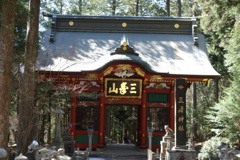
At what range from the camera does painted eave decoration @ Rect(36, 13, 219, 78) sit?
13438 mm

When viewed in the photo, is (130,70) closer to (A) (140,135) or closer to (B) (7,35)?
(A) (140,135)

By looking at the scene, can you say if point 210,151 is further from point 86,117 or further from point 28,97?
point 28,97

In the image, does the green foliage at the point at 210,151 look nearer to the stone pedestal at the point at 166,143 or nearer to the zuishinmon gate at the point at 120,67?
the stone pedestal at the point at 166,143

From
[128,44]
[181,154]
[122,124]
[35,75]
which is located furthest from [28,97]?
[122,124]

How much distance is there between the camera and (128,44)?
13422 millimetres

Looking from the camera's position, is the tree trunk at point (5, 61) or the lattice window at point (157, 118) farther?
the lattice window at point (157, 118)

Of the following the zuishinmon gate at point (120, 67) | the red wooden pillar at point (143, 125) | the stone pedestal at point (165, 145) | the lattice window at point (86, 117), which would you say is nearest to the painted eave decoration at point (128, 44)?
the zuishinmon gate at point (120, 67)

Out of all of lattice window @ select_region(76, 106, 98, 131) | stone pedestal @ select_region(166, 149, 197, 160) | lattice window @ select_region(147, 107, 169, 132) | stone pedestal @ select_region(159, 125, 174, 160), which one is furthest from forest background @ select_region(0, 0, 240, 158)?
stone pedestal @ select_region(166, 149, 197, 160)

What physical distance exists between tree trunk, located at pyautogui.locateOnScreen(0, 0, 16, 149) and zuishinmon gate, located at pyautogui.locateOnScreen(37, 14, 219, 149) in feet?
9.22

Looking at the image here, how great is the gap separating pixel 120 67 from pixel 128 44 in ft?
3.54

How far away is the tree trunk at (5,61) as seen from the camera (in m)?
8.77

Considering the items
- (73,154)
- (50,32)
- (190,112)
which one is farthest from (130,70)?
(190,112)

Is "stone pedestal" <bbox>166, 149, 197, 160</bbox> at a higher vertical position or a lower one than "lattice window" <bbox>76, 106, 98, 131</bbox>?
lower

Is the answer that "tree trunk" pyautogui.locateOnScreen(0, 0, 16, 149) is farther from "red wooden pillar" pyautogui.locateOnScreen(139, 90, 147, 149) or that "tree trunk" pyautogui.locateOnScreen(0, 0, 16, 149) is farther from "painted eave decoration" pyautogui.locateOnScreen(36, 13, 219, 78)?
"red wooden pillar" pyautogui.locateOnScreen(139, 90, 147, 149)
